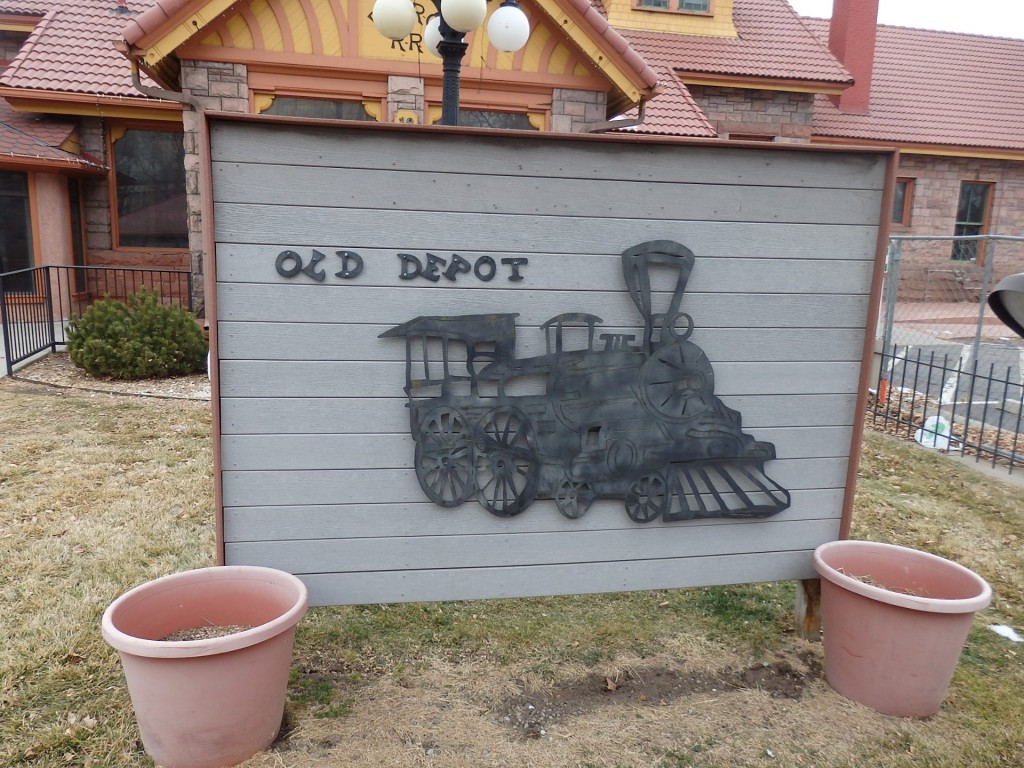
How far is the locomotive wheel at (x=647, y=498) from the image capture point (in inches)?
124

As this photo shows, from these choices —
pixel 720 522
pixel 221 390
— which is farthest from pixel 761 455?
pixel 221 390

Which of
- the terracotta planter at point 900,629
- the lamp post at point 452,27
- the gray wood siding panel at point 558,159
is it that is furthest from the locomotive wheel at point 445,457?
the lamp post at point 452,27

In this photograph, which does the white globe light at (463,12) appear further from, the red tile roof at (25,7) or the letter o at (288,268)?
the red tile roof at (25,7)

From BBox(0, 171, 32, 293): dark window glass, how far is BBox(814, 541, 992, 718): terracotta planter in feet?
37.8

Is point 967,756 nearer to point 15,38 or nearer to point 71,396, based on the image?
point 71,396

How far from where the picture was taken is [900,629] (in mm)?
2834

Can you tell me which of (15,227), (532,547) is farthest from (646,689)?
(15,227)

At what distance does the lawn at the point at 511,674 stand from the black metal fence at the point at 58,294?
17.7 feet

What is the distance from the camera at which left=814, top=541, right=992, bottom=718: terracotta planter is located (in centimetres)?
280

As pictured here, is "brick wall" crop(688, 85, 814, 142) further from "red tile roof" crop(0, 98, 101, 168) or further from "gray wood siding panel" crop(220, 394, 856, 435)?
"gray wood siding panel" crop(220, 394, 856, 435)

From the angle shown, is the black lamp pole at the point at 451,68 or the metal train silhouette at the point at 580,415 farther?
the black lamp pole at the point at 451,68

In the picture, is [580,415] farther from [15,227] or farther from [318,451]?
[15,227]

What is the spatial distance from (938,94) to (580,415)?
19.5 metres

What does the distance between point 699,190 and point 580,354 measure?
2.66 ft
